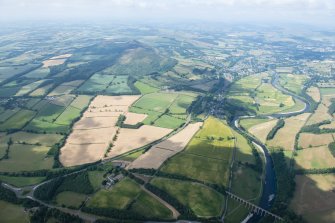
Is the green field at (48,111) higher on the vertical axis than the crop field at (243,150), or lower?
lower

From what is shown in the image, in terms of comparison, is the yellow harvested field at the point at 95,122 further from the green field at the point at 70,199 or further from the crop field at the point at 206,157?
the green field at the point at 70,199

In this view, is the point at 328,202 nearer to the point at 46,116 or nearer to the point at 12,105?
the point at 46,116

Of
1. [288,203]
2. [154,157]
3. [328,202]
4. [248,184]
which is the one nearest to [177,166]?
[154,157]

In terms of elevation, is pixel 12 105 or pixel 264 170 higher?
pixel 264 170

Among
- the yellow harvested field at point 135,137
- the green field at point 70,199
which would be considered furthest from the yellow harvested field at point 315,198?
the green field at point 70,199

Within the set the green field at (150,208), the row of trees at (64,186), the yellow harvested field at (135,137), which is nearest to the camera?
the green field at (150,208)

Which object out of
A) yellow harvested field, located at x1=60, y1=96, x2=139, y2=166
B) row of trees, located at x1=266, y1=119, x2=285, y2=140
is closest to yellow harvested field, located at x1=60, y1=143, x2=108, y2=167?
yellow harvested field, located at x1=60, y1=96, x2=139, y2=166
